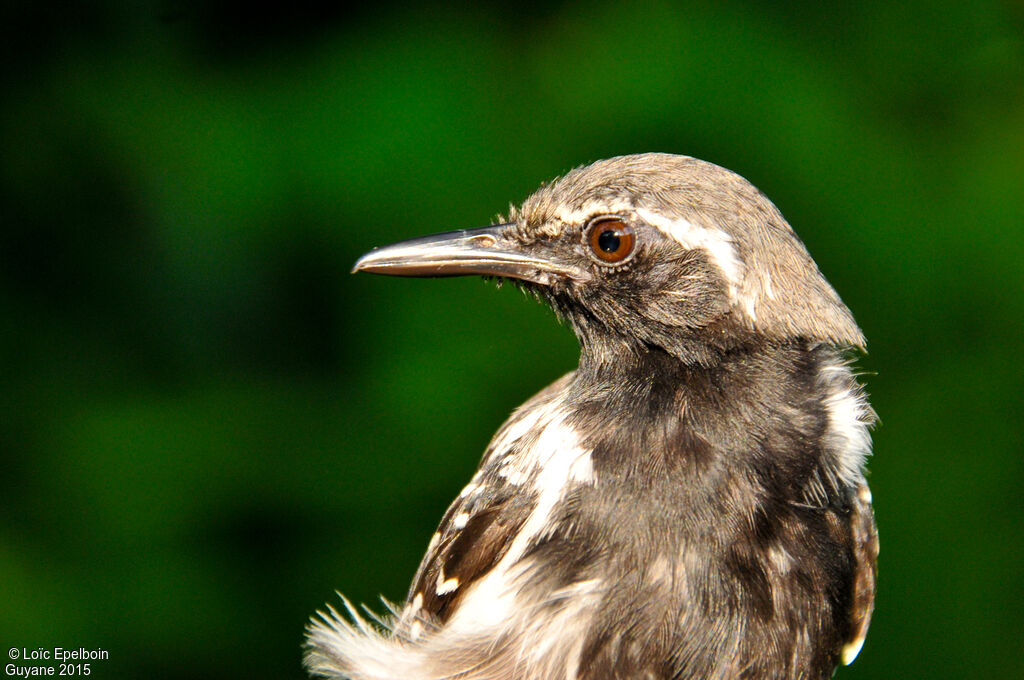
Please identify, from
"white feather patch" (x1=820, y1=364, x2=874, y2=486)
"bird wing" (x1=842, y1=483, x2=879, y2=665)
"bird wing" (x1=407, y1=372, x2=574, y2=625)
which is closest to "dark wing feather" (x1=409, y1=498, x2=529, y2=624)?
"bird wing" (x1=407, y1=372, x2=574, y2=625)

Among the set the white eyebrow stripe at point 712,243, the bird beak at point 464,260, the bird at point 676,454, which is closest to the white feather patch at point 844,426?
the bird at point 676,454

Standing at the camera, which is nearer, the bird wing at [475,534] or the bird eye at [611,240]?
the bird eye at [611,240]

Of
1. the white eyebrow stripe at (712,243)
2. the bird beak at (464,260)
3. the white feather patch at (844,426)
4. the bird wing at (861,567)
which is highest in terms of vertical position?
the bird beak at (464,260)

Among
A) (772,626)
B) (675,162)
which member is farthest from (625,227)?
(772,626)

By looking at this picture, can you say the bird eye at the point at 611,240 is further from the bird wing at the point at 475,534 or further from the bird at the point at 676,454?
the bird wing at the point at 475,534

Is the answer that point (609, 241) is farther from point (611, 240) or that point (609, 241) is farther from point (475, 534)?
point (475, 534)

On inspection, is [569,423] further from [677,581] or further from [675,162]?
[675,162]

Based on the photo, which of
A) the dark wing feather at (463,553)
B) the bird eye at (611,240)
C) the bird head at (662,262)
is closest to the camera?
the bird head at (662,262)

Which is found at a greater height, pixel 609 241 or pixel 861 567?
pixel 609 241

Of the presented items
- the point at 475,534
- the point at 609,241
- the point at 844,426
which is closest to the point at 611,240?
the point at 609,241
